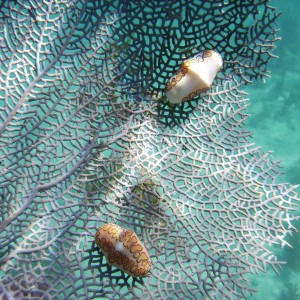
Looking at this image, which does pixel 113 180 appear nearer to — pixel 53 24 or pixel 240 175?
pixel 240 175

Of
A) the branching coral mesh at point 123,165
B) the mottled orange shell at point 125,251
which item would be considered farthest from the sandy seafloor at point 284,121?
the mottled orange shell at point 125,251

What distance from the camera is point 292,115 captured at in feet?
39.5

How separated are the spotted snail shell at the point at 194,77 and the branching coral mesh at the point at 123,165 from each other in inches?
A: 6.6

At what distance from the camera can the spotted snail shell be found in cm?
306

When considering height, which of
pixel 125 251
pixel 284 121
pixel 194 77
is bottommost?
pixel 125 251

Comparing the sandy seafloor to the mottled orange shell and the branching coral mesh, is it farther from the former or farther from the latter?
the mottled orange shell

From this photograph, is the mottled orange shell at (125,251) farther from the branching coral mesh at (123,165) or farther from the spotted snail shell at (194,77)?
the spotted snail shell at (194,77)

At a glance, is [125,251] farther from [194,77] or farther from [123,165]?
[194,77]

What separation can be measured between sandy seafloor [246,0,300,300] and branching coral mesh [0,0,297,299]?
658cm

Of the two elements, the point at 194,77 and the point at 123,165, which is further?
the point at 194,77

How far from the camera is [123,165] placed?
2955 mm

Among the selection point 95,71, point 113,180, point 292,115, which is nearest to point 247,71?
point 95,71

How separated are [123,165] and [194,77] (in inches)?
41.0

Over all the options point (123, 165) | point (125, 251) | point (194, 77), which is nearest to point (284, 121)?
point (194, 77)
